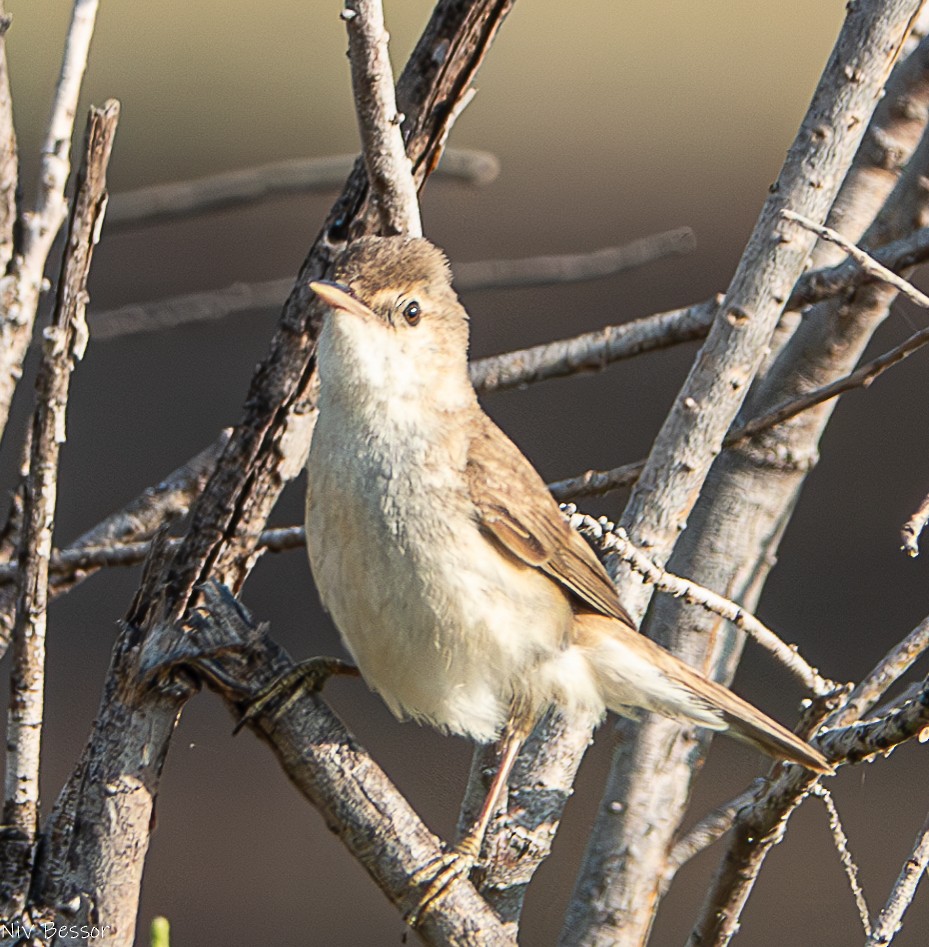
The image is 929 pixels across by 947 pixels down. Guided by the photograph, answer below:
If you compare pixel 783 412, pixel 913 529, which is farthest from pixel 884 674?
pixel 783 412

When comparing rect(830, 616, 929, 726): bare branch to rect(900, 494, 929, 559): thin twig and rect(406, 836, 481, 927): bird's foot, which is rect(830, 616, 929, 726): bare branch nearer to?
rect(900, 494, 929, 559): thin twig

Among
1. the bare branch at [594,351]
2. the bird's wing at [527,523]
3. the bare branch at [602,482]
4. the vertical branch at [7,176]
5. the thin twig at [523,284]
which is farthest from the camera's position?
the bare branch at [594,351]

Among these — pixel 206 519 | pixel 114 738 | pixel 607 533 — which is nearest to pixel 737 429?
pixel 607 533

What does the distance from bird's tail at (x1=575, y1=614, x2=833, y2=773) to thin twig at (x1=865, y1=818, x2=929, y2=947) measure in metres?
0.42

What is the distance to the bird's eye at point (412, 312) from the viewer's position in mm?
2074

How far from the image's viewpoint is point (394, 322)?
206 centimetres

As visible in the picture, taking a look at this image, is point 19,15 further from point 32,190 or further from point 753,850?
point 753,850

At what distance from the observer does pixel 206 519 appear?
1.90 m

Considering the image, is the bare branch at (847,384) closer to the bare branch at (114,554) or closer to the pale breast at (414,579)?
the pale breast at (414,579)

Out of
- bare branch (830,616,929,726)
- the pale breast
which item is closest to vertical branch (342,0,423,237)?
the pale breast

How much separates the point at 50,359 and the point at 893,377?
3740 mm

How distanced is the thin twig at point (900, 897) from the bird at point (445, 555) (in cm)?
25

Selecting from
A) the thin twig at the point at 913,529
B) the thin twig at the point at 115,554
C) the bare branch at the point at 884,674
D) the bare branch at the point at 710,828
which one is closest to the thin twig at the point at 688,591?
the bare branch at the point at 884,674

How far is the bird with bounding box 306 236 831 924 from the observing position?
193cm
